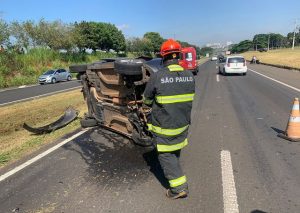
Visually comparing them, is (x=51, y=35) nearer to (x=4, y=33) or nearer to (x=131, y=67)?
(x=4, y=33)

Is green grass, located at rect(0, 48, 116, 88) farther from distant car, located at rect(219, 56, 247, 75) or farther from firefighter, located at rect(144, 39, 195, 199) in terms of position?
firefighter, located at rect(144, 39, 195, 199)

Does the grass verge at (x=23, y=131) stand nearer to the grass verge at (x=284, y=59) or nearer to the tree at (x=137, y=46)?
the grass verge at (x=284, y=59)

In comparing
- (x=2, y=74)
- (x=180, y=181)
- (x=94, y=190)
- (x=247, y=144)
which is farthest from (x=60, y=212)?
(x=2, y=74)

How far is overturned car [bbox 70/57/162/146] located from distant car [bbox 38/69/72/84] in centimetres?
2567

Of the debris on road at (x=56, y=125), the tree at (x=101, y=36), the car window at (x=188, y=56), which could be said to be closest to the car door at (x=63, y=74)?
the car window at (x=188, y=56)

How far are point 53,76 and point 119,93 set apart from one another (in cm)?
2810

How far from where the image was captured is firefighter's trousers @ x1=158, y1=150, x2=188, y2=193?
4.23 m

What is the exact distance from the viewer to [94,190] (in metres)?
4.70

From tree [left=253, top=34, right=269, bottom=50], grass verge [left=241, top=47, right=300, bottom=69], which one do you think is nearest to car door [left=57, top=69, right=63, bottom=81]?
grass verge [left=241, top=47, right=300, bottom=69]

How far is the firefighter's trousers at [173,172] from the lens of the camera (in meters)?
4.23

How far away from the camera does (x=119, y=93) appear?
6898mm

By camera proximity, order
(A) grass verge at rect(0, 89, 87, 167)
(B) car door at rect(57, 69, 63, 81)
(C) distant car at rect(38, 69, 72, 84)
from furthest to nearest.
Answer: (B) car door at rect(57, 69, 63, 81), (C) distant car at rect(38, 69, 72, 84), (A) grass verge at rect(0, 89, 87, 167)

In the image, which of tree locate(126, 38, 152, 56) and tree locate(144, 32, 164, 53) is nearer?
tree locate(126, 38, 152, 56)

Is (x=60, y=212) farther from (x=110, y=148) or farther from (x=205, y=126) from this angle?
(x=205, y=126)
